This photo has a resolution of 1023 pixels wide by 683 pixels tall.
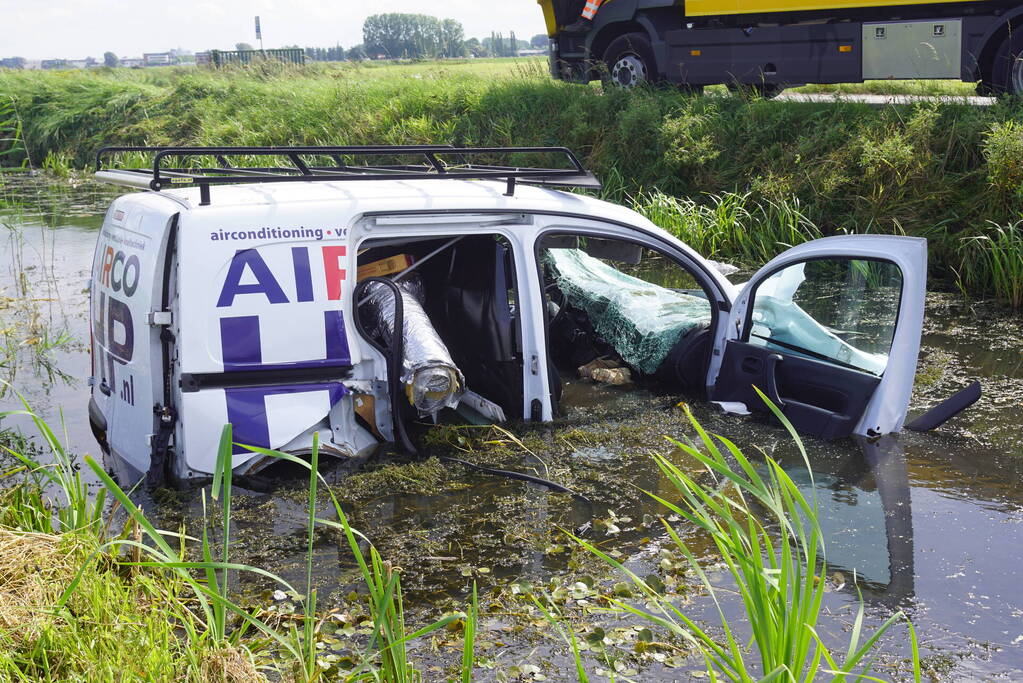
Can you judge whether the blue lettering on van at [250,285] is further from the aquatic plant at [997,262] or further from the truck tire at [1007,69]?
the truck tire at [1007,69]

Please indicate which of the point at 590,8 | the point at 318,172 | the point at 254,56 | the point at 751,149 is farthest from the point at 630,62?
the point at 254,56

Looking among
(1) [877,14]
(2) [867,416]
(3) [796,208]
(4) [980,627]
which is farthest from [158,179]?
(1) [877,14]

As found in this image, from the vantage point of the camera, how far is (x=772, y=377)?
580 centimetres

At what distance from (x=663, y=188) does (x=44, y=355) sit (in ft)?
26.5

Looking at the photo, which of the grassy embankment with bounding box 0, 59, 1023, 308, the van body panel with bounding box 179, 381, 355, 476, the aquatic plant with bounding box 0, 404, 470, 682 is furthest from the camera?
the grassy embankment with bounding box 0, 59, 1023, 308

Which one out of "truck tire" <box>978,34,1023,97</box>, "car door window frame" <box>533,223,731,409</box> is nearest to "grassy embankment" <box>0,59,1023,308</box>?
"truck tire" <box>978,34,1023,97</box>

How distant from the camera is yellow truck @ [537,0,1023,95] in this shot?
12.5m

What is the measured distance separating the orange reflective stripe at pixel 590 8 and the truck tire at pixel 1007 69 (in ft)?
19.2

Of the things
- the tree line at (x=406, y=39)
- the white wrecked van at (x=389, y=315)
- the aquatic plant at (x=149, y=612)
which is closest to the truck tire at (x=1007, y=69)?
the white wrecked van at (x=389, y=315)

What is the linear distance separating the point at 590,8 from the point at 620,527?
40.8 ft

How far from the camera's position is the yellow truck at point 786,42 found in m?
12.5

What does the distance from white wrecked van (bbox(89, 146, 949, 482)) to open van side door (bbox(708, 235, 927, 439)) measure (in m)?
0.01

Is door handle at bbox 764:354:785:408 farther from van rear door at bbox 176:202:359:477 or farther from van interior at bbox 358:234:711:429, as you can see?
van rear door at bbox 176:202:359:477

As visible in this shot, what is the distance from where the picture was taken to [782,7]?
1419 cm
